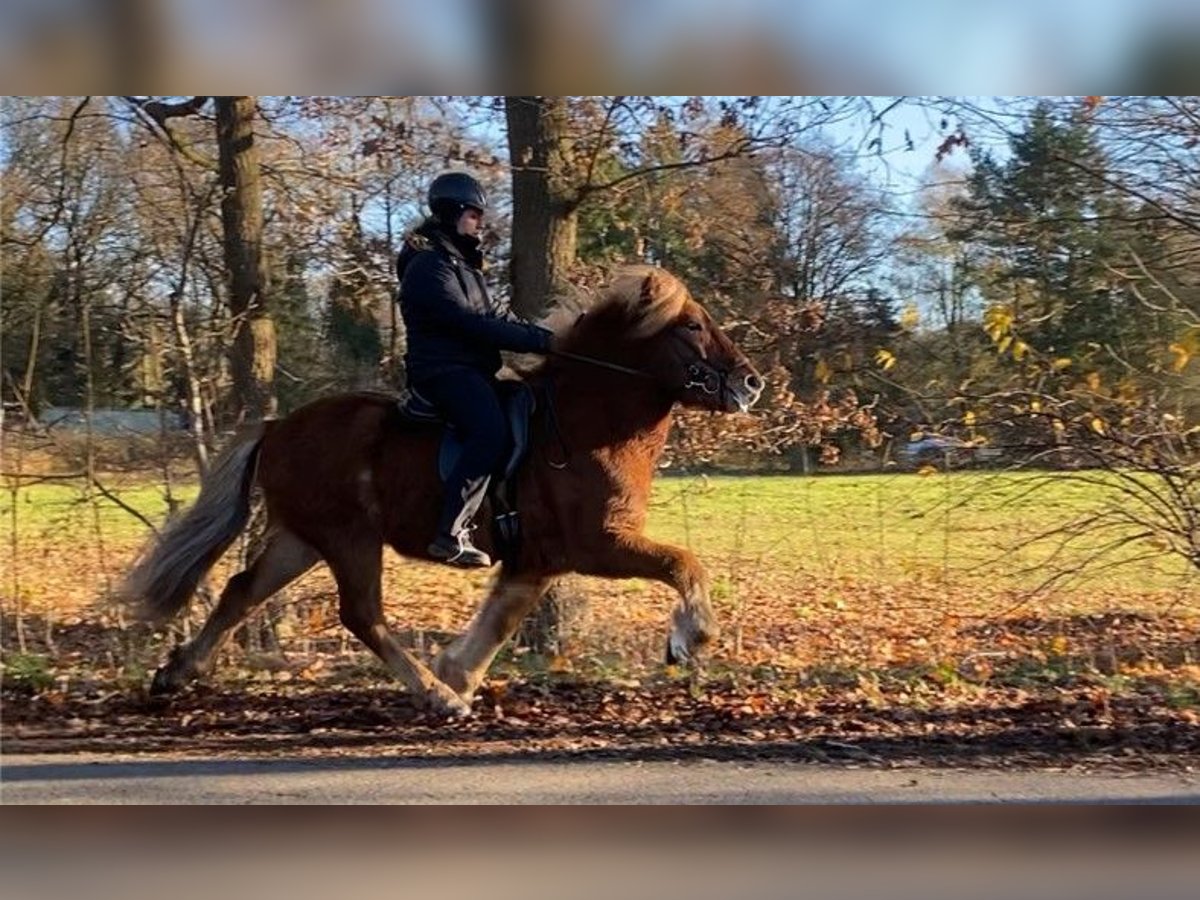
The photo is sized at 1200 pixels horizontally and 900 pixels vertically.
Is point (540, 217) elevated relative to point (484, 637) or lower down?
elevated

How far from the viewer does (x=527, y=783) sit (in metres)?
6.02

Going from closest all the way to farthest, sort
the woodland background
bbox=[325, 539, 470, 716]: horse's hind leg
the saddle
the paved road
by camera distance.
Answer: the paved road, the saddle, bbox=[325, 539, 470, 716]: horse's hind leg, the woodland background

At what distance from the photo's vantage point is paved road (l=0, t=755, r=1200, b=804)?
19.1ft

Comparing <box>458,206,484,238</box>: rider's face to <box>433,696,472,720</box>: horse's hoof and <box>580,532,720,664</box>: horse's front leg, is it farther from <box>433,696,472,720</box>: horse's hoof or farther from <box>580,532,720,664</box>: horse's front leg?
<box>433,696,472,720</box>: horse's hoof

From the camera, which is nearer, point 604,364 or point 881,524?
point 604,364

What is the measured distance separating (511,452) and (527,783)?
5.21ft

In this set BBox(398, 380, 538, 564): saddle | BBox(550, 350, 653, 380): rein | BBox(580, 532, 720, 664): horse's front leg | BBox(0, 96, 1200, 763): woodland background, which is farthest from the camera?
BBox(0, 96, 1200, 763): woodland background

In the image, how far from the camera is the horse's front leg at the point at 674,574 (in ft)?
19.9

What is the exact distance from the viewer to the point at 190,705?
709 centimetres

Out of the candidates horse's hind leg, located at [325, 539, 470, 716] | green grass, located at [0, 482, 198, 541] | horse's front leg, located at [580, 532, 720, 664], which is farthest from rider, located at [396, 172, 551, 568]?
green grass, located at [0, 482, 198, 541]

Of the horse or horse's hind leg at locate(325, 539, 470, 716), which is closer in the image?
the horse

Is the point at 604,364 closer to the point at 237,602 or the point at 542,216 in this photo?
the point at 542,216

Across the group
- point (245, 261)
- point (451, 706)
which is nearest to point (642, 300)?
point (451, 706)

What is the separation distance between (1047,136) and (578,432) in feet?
11.9
